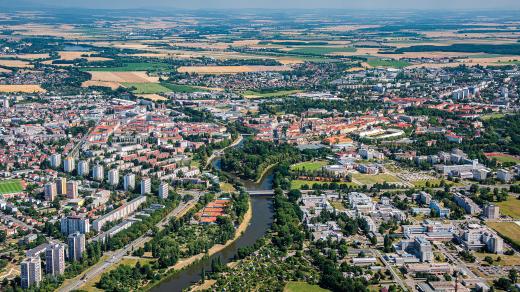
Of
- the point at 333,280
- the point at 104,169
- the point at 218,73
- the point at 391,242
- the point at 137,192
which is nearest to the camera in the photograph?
the point at 333,280

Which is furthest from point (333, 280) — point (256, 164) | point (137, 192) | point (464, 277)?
point (256, 164)

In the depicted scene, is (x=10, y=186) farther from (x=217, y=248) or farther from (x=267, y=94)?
(x=267, y=94)

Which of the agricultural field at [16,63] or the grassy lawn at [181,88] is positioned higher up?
the agricultural field at [16,63]

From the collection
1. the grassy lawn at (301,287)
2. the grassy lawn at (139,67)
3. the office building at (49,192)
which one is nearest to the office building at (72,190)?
the office building at (49,192)

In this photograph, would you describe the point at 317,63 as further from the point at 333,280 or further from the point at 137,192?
the point at 333,280

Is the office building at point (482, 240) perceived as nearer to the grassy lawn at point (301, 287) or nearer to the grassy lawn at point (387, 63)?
the grassy lawn at point (301, 287)

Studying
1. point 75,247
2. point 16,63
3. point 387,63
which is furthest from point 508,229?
point 16,63
